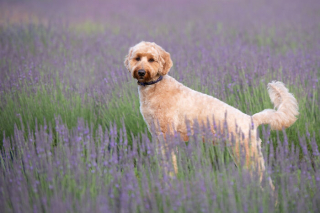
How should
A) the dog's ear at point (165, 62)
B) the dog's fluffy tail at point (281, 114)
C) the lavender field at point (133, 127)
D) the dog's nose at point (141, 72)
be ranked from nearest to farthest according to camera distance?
the lavender field at point (133, 127) < the dog's fluffy tail at point (281, 114) < the dog's nose at point (141, 72) < the dog's ear at point (165, 62)

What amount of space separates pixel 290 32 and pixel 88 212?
10.0 meters

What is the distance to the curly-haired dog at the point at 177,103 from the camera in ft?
10.2

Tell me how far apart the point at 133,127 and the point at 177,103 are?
1013 millimetres

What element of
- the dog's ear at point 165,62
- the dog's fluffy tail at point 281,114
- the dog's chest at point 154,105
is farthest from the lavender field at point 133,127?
the dog's ear at point 165,62

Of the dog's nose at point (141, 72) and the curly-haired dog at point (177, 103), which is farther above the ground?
the dog's nose at point (141, 72)

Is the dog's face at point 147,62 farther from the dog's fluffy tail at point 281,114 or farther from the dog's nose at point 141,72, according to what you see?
the dog's fluffy tail at point 281,114

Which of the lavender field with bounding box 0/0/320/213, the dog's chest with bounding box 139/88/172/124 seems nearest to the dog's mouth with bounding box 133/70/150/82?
the dog's chest with bounding box 139/88/172/124

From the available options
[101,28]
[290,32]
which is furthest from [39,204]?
[101,28]

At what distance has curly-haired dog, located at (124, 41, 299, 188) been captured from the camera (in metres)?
3.12

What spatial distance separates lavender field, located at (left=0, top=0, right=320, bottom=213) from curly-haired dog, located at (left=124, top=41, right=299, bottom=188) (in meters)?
0.29

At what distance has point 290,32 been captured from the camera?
10.5 meters

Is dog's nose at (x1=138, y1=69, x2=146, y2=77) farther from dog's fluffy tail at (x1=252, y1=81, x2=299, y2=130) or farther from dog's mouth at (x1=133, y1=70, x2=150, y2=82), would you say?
dog's fluffy tail at (x1=252, y1=81, x2=299, y2=130)

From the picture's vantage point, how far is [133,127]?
4.30 meters

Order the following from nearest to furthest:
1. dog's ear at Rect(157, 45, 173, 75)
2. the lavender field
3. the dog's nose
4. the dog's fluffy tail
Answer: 1. the lavender field
2. the dog's fluffy tail
3. the dog's nose
4. dog's ear at Rect(157, 45, 173, 75)
